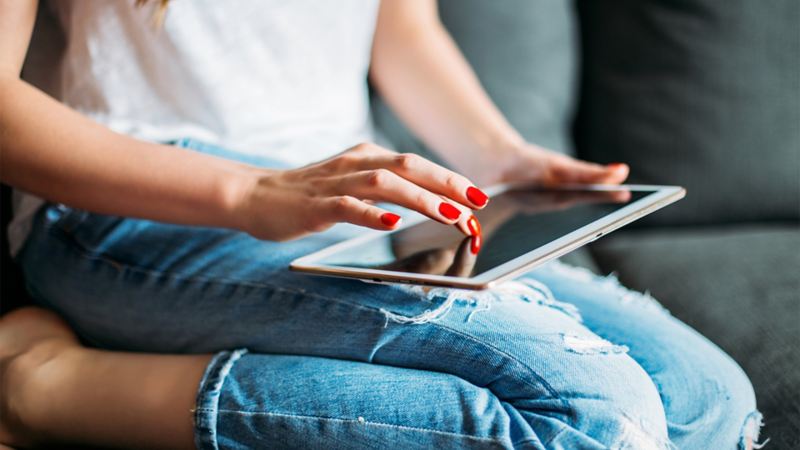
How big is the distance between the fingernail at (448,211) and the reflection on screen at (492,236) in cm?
4

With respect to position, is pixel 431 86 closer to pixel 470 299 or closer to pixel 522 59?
pixel 522 59

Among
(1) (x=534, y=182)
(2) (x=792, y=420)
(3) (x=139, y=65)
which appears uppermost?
(3) (x=139, y=65)

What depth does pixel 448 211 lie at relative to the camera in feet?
1.98

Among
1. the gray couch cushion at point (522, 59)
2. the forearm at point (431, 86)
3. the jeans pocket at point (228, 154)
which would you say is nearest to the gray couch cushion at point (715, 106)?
the gray couch cushion at point (522, 59)

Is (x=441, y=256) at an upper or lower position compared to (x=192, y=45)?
lower

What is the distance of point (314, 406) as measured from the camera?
62cm

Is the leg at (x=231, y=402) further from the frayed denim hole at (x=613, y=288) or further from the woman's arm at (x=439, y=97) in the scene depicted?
the woman's arm at (x=439, y=97)

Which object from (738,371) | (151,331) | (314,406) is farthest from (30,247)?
(738,371)

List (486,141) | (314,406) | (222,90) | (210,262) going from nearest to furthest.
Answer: (314,406), (210,262), (222,90), (486,141)

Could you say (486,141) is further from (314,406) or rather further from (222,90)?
(314,406)

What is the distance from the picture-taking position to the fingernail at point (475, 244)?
662 mm

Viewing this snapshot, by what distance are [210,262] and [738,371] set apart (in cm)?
52

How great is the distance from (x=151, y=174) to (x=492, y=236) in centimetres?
31

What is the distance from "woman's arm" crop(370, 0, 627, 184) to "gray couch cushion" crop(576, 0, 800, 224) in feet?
1.21
